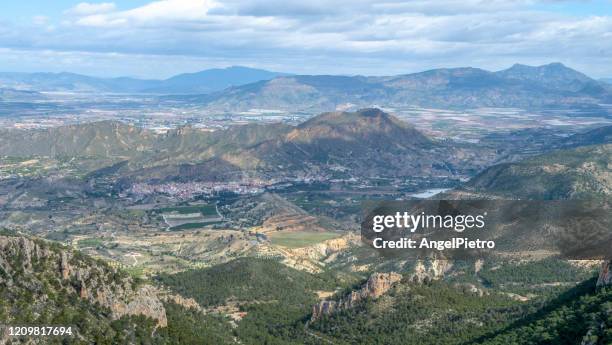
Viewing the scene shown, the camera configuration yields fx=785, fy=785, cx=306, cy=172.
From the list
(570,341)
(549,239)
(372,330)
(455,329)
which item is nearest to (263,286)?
(372,330)

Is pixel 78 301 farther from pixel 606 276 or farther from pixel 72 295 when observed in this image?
pixel 606 276

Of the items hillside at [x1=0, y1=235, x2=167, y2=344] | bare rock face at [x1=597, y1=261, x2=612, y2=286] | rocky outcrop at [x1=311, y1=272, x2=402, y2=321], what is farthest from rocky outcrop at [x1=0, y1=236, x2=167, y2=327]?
bare rock face at [x1=597, y1=261, x2=612, y2=286]

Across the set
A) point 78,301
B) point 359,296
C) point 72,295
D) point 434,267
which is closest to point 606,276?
point 359,296

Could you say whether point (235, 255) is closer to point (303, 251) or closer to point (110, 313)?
point (303, 251)

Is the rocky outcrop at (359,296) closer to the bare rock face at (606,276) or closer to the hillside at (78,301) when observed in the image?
the hillside at (78,301)

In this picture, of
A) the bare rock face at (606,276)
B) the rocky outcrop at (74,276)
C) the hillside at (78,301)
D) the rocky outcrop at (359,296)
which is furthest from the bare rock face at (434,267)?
the rocky outcrop at (74,276)

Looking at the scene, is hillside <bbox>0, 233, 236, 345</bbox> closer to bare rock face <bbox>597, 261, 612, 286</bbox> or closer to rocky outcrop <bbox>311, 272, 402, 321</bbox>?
rocky outcrop <bbox>311, 272, 402, 321</bbox>

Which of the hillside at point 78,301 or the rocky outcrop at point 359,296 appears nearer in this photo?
the hillside at point 78,301
